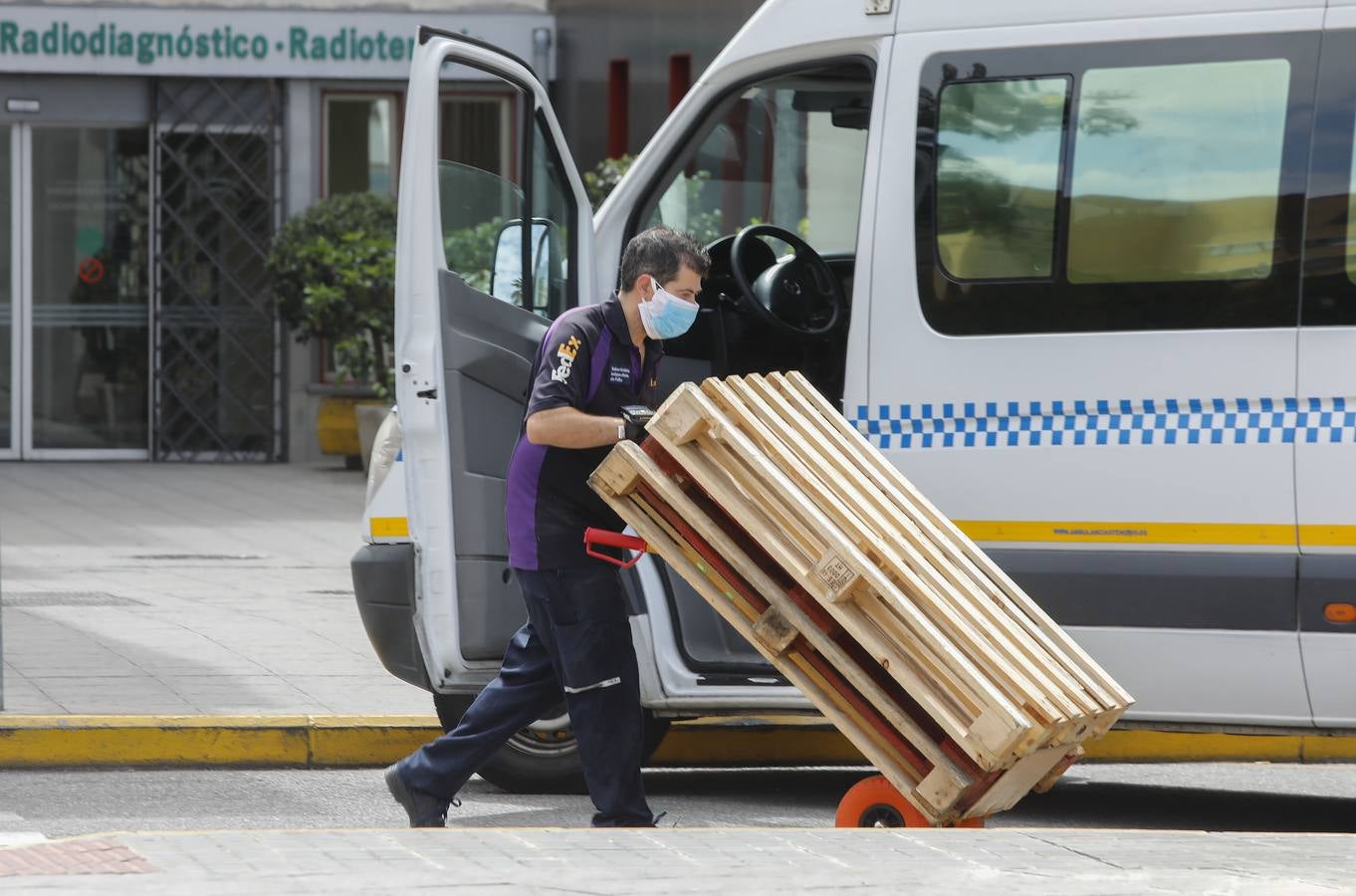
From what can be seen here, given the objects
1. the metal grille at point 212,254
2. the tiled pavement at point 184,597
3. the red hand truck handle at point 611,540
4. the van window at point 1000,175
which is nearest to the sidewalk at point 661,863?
the red hand truck handle at point 611,540

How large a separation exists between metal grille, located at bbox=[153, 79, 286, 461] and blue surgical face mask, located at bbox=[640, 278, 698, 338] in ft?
50.1

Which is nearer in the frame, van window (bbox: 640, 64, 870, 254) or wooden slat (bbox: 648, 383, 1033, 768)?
wooden slat (bbox: 648, 383, 1033, 768)

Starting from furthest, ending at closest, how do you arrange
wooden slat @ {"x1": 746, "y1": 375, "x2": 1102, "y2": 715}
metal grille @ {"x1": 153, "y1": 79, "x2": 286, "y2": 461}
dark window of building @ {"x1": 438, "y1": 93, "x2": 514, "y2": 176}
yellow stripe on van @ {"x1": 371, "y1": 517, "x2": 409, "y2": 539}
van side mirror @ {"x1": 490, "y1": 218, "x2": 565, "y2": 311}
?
1. metal grille @ {"x1": 153, "y1": 79, "x2": 286, "y2": 461}
2. dark window of building @ {"x1": 438, "y1": 93, "x2": 514, "y2": 176}
3. yellow stripe on van @ {"x1": 371, "y1": 517, "x2": 409, "y2": 539}
4. van side mirror @ {"x1": 490, "y1": 218, "x2": 565, "y2": 311}
5. wooden slat @ {"x1": 746, "y1": 375, "x2": 1102, "y2": 715}

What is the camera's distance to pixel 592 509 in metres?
5.69

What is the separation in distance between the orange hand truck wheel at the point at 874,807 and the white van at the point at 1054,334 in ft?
2.08

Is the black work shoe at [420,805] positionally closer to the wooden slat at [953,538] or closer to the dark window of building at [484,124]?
the wooden slat at [953,538]

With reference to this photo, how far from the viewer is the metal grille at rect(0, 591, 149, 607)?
1072 cm

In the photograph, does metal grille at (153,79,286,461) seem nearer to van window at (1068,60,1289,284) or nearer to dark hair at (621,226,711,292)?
Result: van window at (1068,60,1289,284)

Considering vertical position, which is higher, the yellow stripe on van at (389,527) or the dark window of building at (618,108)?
the dark window of building at (618,108)

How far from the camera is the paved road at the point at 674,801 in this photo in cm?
649

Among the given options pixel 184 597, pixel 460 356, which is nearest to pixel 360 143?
pixel 184 597

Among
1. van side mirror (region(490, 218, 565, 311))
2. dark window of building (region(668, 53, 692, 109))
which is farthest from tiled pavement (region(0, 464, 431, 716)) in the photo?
dark window of building (region(668, 53, 692, 109))

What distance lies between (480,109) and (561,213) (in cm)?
1304

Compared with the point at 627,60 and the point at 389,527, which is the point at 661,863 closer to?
the point at 389,527
